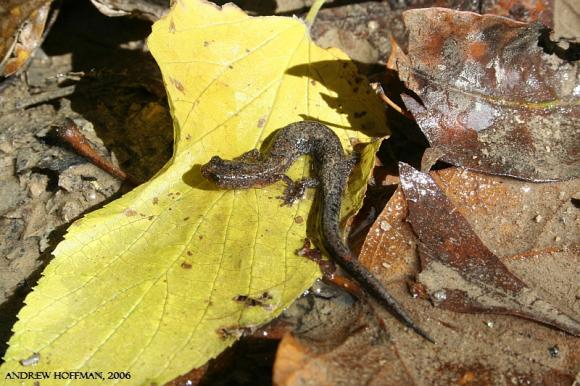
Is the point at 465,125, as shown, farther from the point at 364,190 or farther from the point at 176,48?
the point at 176,48

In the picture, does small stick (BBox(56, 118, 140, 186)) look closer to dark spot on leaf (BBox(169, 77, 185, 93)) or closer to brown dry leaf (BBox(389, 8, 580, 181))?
dark spot on leaf (BBox(169, 77, 185, 93))

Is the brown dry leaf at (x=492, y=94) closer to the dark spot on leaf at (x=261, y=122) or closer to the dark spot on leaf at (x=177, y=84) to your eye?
the dark spot on leaf at (x=261, y=122)

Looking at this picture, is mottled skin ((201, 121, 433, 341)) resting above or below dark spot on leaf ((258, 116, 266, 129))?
below

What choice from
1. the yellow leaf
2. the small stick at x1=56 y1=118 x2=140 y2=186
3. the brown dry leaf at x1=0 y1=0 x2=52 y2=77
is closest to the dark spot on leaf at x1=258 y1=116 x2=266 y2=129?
the yellow leaf

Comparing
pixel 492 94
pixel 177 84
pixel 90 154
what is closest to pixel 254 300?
pixel 177 84

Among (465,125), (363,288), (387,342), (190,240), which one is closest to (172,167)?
(190,240)

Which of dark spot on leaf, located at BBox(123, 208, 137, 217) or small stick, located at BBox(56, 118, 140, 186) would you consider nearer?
dark spot on leaf, located at BBox(123, 208, 137, 217)
